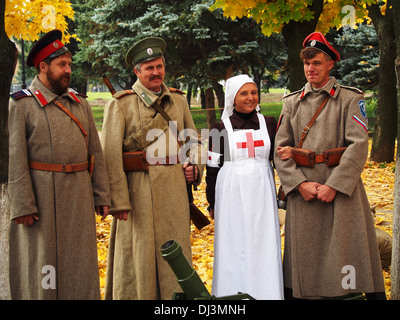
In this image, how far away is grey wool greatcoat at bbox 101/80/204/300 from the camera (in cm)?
401

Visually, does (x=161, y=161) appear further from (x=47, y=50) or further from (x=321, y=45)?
(x=321, y=45)

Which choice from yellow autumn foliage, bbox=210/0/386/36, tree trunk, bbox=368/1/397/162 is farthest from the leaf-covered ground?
yellow autumn foliage, bbox=210/0/386/36

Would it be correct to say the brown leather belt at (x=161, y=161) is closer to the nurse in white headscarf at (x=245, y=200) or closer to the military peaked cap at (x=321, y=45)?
the nurse in white headscarf at (x=245, y=200)

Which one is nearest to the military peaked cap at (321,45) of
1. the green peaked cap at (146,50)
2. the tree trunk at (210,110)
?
the green peaked cap at (146,50)

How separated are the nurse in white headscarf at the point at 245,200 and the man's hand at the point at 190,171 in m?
0.15

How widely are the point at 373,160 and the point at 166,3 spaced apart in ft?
31.3

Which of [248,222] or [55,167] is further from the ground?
[55,167]

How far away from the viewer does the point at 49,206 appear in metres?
3.59

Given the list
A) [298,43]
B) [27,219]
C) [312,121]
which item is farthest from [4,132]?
[298,43]

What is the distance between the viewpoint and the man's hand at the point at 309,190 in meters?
3.80

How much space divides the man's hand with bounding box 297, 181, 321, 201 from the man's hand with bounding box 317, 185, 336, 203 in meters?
0.04

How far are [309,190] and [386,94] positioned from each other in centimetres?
908

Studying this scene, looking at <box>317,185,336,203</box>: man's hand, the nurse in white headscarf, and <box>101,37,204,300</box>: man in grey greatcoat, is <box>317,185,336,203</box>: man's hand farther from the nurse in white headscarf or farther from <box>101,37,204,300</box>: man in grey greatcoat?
<box>101,37,204,300</box>: man in grey greatcoat

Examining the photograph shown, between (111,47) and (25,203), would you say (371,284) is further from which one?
(111,47)
